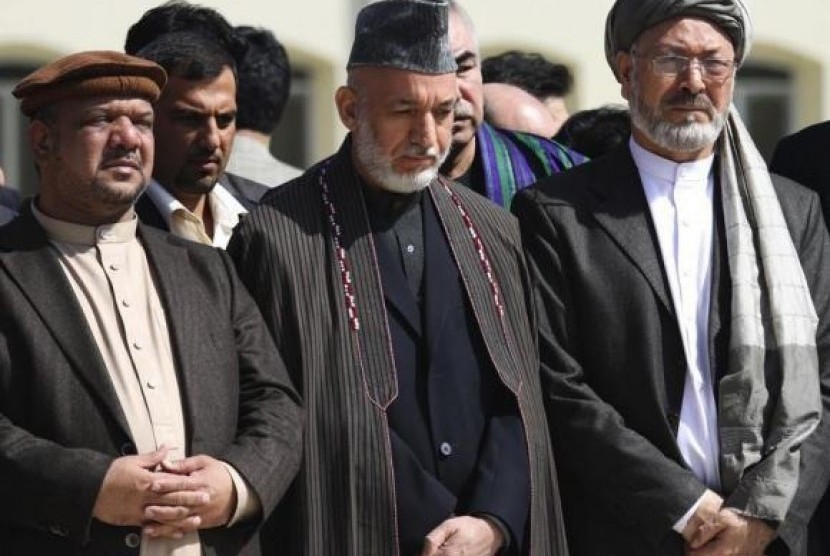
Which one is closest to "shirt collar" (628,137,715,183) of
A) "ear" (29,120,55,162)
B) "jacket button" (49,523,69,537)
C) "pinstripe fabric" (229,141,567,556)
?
"pinstripe fabric" (229,141,567,556)

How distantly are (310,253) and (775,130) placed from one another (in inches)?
379

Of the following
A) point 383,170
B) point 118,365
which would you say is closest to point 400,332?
point 383,170

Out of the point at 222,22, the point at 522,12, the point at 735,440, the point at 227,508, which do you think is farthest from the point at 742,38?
the point at 522,12

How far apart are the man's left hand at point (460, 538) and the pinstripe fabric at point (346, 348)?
0.32 ft

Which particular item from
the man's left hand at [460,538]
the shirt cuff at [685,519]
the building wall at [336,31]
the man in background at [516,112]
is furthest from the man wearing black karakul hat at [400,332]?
the building wall at [336,31]

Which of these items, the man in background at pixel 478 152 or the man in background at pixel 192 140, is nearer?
the man in background at pixel 192 140

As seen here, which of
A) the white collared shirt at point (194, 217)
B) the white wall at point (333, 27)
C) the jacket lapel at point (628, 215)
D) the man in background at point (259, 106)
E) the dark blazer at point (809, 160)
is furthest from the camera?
the white wall at point (333, 27)

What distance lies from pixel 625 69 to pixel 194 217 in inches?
46.3

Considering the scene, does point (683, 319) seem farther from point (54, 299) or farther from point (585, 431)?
point (54, 299)

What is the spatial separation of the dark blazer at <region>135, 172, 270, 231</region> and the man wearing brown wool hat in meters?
0.51

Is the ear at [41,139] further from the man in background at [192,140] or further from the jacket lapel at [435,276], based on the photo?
the jacket lapel at [435,276]

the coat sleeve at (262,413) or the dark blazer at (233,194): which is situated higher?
the dark blazer at (233,194)

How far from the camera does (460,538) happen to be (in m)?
5.27

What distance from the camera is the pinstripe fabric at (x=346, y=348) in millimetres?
5309
